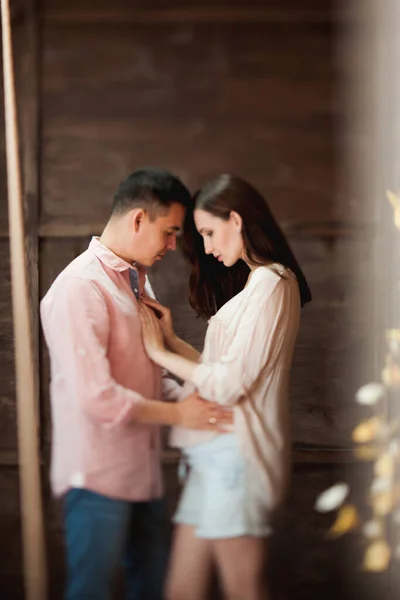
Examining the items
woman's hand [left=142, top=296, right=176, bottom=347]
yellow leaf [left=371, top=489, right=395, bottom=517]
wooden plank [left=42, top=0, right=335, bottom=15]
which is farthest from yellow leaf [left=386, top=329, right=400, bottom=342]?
wooden plank [left=42, top=0, right=335, bottom=15]

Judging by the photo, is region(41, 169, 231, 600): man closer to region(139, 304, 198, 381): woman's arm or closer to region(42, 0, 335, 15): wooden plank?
region(139, 304, 198, 381): woman's arm

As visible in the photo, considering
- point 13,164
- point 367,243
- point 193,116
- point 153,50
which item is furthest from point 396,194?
point 13,164

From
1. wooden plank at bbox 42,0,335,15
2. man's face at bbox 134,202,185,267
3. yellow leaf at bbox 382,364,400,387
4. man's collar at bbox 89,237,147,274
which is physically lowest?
yellow leaf at bbox 382,364,400,387

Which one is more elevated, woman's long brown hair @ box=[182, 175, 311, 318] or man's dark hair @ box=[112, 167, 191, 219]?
man's dark hair @ box=[112, 167, 191, 219]

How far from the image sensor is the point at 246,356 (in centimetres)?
120

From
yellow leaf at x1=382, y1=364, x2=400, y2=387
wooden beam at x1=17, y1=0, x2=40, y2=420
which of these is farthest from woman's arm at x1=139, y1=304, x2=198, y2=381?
yellow leaf at x1=382, y1=364, x2=400, y2=387

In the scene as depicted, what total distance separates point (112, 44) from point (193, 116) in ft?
0.62

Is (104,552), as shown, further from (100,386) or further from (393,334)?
(393,334)

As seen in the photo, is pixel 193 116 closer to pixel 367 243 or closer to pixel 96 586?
pixel 367 243

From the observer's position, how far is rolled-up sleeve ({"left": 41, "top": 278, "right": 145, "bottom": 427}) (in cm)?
118

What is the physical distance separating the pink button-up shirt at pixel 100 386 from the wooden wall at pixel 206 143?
0.20ft

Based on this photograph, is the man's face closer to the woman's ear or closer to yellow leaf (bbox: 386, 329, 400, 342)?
the woman's ear

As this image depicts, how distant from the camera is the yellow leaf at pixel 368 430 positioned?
125cm

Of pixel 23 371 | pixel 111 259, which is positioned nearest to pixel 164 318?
pixel 111 259
